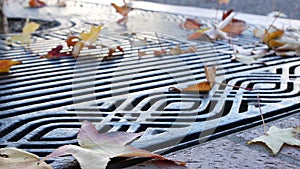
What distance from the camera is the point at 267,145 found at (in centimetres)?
115

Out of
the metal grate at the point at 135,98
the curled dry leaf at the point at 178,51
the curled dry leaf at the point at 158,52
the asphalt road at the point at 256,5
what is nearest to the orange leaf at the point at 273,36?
the metal grate at the point at 135,98

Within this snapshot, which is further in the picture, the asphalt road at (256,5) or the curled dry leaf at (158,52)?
the asphalt road at (256,5)

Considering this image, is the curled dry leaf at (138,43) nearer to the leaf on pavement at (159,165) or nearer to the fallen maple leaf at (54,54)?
the fallen maple leaf at (54,54)

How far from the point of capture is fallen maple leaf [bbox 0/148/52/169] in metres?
0.95

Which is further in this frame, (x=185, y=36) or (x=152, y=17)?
(x=152, y=17)

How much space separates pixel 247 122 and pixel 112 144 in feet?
1.39

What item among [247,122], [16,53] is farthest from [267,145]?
[16,53]

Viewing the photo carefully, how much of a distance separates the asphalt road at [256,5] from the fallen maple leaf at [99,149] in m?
4.50

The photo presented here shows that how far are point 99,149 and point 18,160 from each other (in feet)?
0.54

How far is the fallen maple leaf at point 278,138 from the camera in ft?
3.78

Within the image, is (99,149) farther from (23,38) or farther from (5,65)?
(23,38)

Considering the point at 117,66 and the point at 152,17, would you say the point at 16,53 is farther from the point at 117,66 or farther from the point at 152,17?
the point at 152,17

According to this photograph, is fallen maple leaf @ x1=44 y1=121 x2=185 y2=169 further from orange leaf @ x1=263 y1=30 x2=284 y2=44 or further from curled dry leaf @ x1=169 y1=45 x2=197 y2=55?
orange leaf @ x1=263 y1=30 x2=284 y2=44

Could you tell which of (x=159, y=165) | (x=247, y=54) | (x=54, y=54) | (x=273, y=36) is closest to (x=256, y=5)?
(x=273, y=36)
